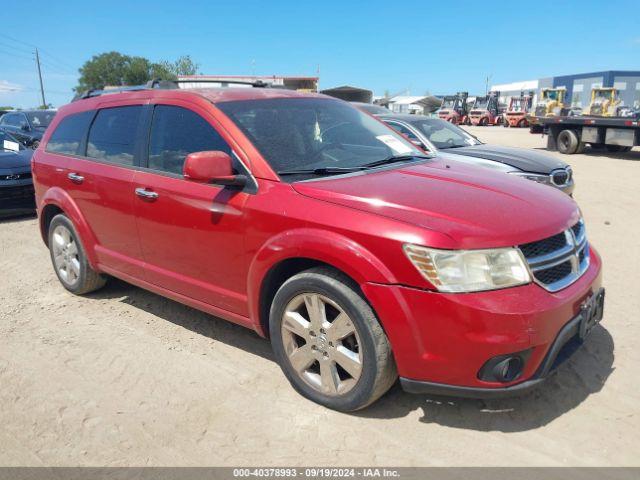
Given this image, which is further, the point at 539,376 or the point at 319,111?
the point at 319,111

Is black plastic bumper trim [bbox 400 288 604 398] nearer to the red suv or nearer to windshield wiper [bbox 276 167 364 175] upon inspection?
the red suv

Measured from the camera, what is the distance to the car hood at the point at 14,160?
848 centimetres

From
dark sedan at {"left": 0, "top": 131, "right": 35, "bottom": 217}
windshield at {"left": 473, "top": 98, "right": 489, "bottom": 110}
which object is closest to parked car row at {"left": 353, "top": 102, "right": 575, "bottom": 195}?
dark sedan at {"left": 0, "top": 131, "right": 35, "bottom": 217}

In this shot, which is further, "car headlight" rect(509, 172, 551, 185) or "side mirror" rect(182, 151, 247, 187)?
"car headlight" rect(509, 172, 551, 185)

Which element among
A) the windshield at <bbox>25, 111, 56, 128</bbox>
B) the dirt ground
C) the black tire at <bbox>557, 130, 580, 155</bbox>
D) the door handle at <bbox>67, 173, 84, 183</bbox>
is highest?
the windshield at <bbox>25, 111, 56, 128</bbox>

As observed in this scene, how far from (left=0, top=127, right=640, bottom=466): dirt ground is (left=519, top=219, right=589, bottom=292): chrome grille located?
0.75m

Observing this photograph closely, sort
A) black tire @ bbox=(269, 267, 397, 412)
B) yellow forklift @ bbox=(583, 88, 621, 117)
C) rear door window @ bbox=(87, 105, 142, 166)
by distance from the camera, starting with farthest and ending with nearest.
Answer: yellow forklift @ bbox=(583, 88, 621, 117)
rear door window @ bbox=(87, 105, 142, 166)
black tire @ bbox=(269, 267, 397, 412)

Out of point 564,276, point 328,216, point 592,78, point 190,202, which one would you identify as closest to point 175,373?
point 190,202

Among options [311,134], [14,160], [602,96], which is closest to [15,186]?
[14,160]

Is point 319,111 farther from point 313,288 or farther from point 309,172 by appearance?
point 313,288

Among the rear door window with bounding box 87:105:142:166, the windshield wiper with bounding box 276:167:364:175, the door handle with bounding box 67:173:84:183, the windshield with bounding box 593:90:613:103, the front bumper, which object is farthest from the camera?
the windshield with bounding box 593:90:613:103

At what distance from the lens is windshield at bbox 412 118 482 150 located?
27.0 feet

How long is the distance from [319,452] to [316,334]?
613 mm

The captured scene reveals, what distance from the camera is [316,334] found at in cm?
294
